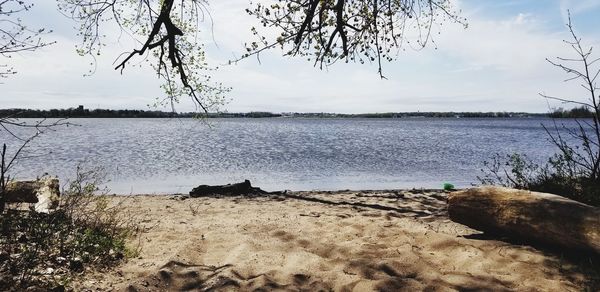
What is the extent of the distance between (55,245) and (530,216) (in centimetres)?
673

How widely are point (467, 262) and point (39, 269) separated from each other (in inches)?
214

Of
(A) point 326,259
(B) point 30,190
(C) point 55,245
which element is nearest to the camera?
(C) point 55,245

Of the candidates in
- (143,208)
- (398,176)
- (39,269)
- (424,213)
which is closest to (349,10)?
(424,213)

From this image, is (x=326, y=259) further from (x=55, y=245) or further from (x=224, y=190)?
(x=224, y=190)

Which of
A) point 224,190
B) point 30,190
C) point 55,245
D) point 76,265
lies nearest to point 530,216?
point 76,265

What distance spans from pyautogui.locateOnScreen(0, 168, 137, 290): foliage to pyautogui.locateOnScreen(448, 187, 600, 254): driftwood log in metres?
5.59

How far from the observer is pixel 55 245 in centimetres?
555

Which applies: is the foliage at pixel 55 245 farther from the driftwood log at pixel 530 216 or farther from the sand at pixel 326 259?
Result: the driftwood log at pixel 530 216

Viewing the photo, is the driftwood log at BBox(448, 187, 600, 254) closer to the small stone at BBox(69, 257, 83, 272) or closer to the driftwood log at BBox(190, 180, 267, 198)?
the small stone at BBox(69, 257, 83, 272)

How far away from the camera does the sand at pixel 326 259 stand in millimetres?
5051

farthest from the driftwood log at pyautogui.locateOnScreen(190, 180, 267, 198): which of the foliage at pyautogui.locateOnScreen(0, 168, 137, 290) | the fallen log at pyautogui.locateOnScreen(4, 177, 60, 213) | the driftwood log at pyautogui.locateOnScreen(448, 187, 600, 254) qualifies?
the driftwood log at pyautogui.locateOnScreen(448, 187, 600, 254)

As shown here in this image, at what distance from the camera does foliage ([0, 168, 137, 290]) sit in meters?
4.75

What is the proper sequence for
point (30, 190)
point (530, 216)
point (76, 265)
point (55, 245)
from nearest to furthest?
point (76, 265), point (55, 245), point (530, 216), point (30, 190)

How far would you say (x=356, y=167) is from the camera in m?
27.7
